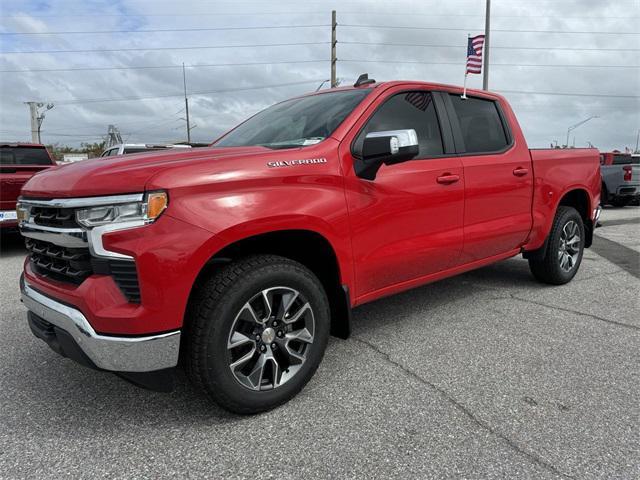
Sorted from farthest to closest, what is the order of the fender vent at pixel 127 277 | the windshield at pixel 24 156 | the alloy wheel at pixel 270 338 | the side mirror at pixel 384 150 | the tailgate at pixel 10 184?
the windshield at pixel 24 156
the tailgate at pixel 10 184
the side mirror at pixel 384 150
the alloy wheel at pixel 270 338
the fender vent at pixel 127 277

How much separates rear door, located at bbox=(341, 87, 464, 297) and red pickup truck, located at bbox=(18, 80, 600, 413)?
0.4 inches

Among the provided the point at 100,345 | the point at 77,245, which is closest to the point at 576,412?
the point at 100,345

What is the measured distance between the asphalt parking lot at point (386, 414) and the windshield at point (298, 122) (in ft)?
4.97

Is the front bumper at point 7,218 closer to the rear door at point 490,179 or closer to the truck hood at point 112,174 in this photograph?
the truck hood at point 112,174

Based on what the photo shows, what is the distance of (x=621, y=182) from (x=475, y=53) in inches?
242

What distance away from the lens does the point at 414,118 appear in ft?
11.5

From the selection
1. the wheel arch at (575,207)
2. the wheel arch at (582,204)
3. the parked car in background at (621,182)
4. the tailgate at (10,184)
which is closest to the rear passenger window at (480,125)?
the wheel arch at (575,207)

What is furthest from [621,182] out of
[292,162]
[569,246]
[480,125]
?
[292,162]

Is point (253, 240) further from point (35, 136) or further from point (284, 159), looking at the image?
point (35, 136)

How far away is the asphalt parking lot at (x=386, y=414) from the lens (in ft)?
7.07

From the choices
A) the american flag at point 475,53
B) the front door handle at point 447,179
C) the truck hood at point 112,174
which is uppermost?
the american flag at point 475,53

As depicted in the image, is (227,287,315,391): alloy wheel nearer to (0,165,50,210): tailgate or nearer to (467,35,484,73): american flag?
(0,165,50,210): tailgate

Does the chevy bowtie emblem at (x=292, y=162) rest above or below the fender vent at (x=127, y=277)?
above

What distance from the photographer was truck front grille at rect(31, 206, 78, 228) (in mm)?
2277
